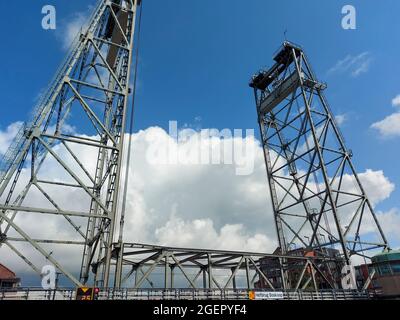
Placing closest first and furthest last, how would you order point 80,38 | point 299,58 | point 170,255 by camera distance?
point 170,255 → point 80,38 → point 299,58

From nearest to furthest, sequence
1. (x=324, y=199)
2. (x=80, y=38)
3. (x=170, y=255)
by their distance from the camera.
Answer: (x=170, y=255), (x=80, y=38), (x=324, y=199)

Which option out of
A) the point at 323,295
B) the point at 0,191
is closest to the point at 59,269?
the point at 0,191

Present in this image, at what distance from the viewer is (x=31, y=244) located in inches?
542

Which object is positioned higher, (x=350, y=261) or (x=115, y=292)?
(x=350, y=261)


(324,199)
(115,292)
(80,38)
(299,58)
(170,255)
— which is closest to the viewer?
(115,292)

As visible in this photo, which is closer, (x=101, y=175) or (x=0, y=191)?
(x=0, y=191)

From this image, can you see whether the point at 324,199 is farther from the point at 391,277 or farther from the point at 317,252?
the point at 391,277

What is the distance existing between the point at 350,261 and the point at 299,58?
1974cm

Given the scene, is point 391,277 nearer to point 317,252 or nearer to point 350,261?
point 350,261

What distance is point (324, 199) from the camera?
2425 cm

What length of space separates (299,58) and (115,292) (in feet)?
89.1

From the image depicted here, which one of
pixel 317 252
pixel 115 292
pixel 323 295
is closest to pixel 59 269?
pixel 115 292
